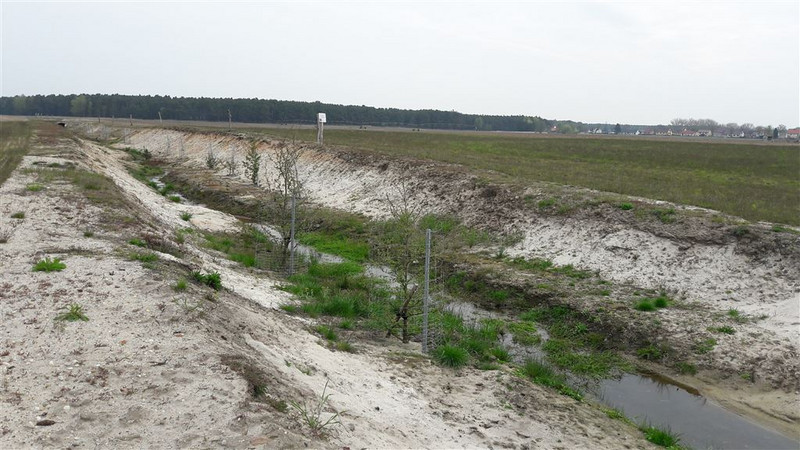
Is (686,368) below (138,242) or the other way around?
below

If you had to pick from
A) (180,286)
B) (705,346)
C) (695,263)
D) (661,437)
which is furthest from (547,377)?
(695,263)

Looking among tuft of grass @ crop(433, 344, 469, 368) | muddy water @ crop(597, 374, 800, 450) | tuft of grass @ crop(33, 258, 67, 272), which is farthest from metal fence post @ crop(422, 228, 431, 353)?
tuft of grass @ crop(33, 258, 67, 272)

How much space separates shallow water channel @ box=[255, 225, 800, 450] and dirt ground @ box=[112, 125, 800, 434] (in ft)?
1.60

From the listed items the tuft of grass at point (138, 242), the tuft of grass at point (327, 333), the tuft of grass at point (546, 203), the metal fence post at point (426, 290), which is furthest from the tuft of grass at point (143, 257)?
the tuft of grass at point (546, 203)

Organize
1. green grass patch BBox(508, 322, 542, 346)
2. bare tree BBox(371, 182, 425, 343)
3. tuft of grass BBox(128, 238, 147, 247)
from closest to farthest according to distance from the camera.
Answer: bare tree BBox(371, 182, 425, 343) → green grass patch BBox(508, 322, 542, 346) → tuft of grass BBox(128, 238, 147, 247)

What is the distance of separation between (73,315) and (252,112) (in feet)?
472

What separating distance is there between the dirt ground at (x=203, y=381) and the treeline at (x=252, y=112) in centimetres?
13230

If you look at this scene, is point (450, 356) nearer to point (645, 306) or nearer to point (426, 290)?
point (426, 290)

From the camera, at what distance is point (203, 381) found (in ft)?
24.3

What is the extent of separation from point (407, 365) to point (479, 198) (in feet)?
48.7

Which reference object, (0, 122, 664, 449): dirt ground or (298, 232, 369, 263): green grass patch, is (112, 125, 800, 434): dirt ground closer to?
(298, 232, 369, 263): green grass patch

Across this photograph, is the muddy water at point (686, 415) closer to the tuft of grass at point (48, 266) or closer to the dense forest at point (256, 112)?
the tuft of grass at point (48, 266)

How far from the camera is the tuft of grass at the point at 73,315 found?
898 cm

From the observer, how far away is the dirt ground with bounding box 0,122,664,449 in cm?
662
